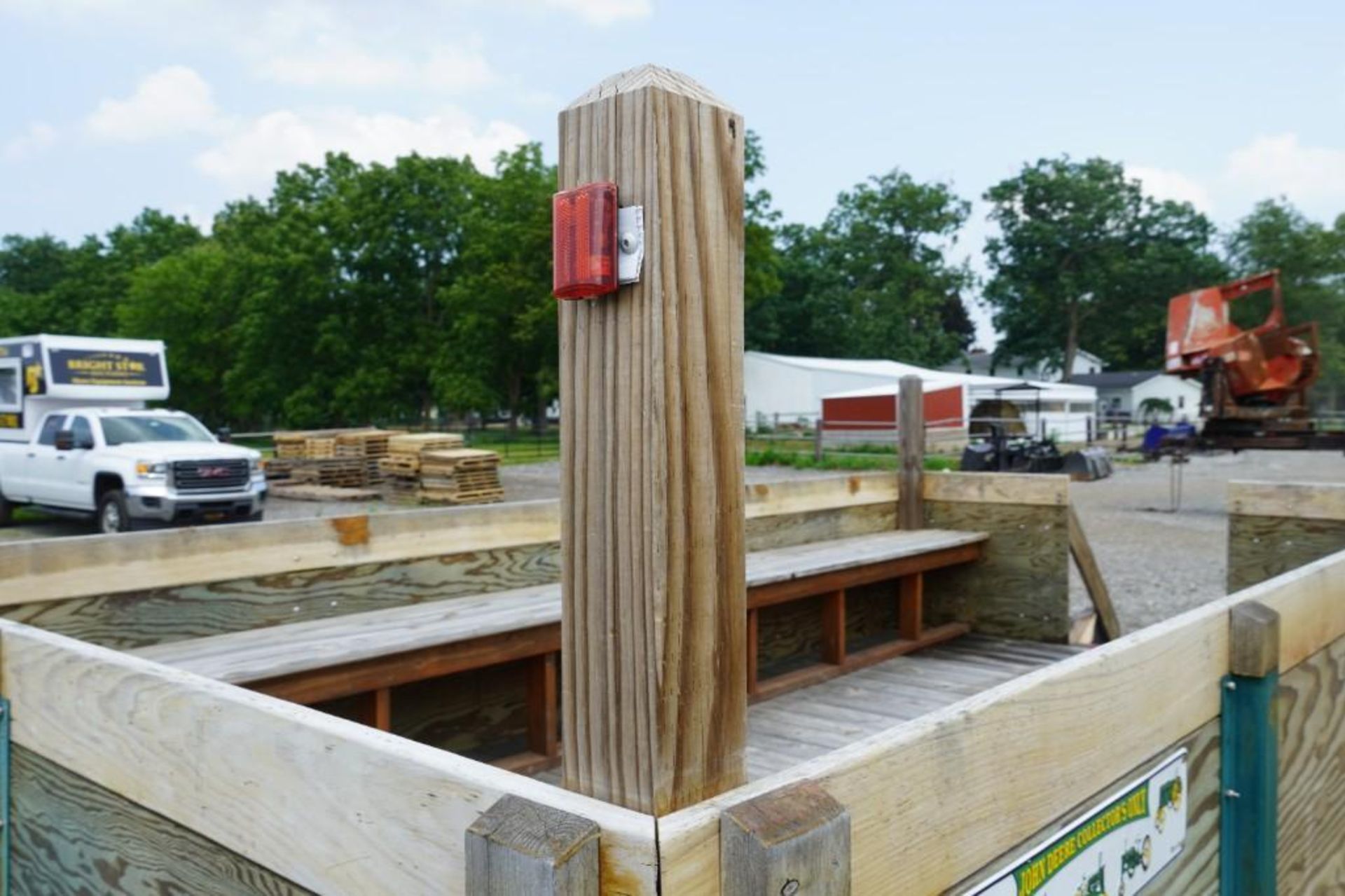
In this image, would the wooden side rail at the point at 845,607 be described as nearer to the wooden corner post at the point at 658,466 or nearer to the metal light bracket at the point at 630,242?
the wooden corner post at the point at 658,466

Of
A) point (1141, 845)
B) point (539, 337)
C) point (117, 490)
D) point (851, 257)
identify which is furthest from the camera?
point (851, 257)

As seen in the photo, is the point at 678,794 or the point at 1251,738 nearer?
the point at 678,794

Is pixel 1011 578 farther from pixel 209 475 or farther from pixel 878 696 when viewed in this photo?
pixel 209 475

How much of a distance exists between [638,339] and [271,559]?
2.66 m

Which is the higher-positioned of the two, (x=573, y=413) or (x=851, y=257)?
(x=851, y=257)

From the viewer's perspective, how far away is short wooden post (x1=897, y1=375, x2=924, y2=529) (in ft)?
20.3

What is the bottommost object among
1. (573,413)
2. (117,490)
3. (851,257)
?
(117,490)

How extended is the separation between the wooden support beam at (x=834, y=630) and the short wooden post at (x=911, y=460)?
1.40 meters

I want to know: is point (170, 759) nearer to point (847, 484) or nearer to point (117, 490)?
point (847, 484)

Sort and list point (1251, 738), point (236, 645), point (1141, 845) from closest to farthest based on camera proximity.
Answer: point (1141, 845)
point (1251, 738)
point (236, 645)

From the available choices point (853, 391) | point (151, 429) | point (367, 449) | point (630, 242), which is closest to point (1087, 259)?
point (853, 391)

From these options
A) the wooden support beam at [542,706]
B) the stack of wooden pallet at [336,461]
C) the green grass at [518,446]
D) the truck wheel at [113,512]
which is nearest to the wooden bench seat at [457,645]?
the wooden support beam at [542,706]

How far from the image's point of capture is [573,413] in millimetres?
1394

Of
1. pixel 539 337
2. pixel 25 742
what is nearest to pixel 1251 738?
pixel 25 742
